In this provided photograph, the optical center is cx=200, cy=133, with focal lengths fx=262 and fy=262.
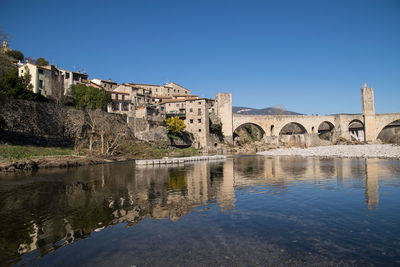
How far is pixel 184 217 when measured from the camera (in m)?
9.10

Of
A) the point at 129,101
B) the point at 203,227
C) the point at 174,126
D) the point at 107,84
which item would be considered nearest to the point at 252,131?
the point at 174,126

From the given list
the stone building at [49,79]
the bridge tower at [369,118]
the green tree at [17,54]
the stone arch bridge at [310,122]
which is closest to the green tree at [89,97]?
the stone building at [49,79]

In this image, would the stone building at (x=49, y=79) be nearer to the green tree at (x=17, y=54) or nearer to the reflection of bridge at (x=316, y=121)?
the green tree at (x=17, y=54)

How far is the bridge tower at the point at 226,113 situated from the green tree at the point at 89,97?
29246 mm

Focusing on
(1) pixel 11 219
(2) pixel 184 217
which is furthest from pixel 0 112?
(2) pixel 184 217

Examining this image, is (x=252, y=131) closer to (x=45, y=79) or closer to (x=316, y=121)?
(x=316, y=121)

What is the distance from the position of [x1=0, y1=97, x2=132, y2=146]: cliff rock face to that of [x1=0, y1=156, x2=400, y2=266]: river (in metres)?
22.2

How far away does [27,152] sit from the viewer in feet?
97.3

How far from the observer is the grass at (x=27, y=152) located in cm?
2719

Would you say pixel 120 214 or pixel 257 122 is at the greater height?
pixel 257 122

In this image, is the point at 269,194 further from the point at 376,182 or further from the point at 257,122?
the point at 257,122

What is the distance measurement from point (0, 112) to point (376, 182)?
127 ft

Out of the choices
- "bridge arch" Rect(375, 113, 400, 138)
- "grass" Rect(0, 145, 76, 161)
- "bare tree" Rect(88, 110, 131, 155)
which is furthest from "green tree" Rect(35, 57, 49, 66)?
"bridge arch" Rect(375, 113, 400, 138)

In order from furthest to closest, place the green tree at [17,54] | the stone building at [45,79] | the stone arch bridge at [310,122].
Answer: the stone arch bridge at [310,122], the green tree at [17,54], the stone building at [45,79]
